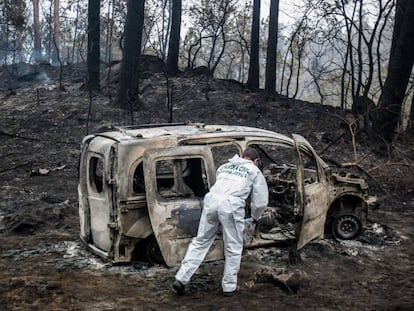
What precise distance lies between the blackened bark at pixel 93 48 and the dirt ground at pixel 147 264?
2.62 metres

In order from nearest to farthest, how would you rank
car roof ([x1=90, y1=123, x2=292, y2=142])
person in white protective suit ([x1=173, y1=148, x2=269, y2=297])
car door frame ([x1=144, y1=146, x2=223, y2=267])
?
person in white protective suit ([x1=173, y1=148, x2=269, y2=297]), car door frame ([x1=144, y1=146, x2=223, y2=267]), car roof ([x1=90, y1=123, x2=292, y2=142])

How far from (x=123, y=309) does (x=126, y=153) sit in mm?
1861

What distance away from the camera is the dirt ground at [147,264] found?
6.09 m

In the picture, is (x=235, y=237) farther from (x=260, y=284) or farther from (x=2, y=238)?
(x=2, y=238)

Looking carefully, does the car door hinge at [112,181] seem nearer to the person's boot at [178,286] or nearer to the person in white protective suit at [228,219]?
the person in white protective suit at [228,219]

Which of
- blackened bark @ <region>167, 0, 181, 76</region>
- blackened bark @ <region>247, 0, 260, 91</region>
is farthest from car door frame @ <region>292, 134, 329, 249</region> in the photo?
blackened bark @ <region>167, 0, 181, 76</region>

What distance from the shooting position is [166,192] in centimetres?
715

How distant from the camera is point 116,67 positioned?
2270cm

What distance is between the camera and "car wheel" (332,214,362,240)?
8.46m

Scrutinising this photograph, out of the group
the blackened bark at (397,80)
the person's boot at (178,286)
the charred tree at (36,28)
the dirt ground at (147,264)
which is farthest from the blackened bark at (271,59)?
the charred tree at (36,28)

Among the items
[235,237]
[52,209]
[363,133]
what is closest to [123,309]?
[235,237]

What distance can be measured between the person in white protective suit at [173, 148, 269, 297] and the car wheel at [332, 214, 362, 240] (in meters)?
2.60

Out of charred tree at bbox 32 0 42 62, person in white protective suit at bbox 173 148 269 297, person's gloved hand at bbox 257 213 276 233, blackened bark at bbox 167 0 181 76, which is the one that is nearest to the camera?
person in white protective suit at bbox 173 148 269 297

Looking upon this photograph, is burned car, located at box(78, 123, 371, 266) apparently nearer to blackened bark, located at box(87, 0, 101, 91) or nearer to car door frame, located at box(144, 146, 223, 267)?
car door frame, located at box(144, 146, 223, 267)
